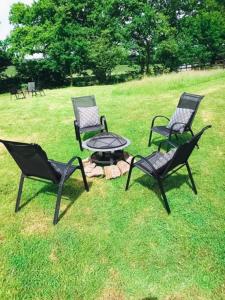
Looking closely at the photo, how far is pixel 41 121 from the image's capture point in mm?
9977

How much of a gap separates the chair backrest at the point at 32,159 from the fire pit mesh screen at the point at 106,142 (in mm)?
1430

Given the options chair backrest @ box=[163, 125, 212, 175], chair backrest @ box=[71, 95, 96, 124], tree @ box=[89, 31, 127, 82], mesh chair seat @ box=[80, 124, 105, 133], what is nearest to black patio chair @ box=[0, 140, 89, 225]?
chair backrest @ box=[163, 125, 212, 175]

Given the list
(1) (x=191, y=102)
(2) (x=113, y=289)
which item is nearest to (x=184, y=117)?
(1) (x=191, y=102)

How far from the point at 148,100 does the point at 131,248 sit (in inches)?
343

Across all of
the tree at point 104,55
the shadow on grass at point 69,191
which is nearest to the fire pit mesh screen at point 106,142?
the shadow on grass at point 69,191

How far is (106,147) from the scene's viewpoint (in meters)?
5.31

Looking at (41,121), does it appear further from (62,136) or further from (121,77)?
(121,77)

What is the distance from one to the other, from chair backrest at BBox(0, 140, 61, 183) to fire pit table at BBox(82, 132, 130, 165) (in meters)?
1.36

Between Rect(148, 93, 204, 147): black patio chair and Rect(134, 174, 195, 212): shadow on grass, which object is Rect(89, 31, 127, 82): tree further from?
Rect(134, 174, 195, 212): shadow on grass

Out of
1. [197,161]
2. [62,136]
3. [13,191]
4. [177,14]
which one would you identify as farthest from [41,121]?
[177,14]

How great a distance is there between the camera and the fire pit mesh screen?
5.36 metres

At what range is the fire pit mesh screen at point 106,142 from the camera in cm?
536

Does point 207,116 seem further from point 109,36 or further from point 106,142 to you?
point 109,36

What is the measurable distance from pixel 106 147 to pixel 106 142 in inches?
9.9
